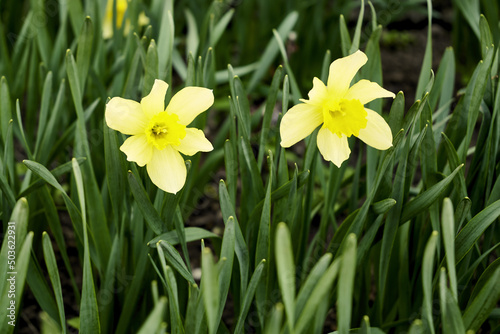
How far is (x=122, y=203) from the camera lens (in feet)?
3.73

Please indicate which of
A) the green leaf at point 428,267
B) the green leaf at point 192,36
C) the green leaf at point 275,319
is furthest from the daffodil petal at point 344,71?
the green leaf at point 192,36

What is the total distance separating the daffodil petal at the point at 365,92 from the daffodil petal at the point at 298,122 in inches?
2.8

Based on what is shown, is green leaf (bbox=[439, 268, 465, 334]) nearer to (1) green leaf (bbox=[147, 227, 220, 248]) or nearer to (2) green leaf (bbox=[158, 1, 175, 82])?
(1) green leaf (bbox=[147, 227, 220, 248])

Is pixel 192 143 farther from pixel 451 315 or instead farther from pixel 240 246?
pixel 451 315

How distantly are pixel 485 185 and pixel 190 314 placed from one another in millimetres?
715

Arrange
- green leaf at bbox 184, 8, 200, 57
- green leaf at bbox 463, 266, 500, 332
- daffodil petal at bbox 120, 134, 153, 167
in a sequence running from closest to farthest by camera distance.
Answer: green leaf at bbox 463, 266, 500, 332, daffodil petal at bbox 120, 134, 153, 167, green leaf at bbox 184, 8, 200, 57

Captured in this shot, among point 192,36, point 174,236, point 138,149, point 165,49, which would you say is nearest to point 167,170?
point 138,149

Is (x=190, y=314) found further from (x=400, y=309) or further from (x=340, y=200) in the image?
(x=340, y=200)

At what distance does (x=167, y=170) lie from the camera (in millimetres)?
970

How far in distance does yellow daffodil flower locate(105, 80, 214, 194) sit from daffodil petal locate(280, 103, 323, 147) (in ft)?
0.46

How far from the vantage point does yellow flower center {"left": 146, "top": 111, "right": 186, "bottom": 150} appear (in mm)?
958

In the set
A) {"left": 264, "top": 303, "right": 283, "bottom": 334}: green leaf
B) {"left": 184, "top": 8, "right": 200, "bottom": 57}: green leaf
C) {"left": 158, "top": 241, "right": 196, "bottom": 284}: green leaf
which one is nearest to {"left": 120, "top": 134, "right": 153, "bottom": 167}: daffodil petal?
{"left": 158, "top": 241, "right": 196, "bottom": 284}: green leaf

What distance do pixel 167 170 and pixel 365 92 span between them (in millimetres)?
392

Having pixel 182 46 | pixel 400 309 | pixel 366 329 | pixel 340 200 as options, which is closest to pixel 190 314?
pixel 366 329
